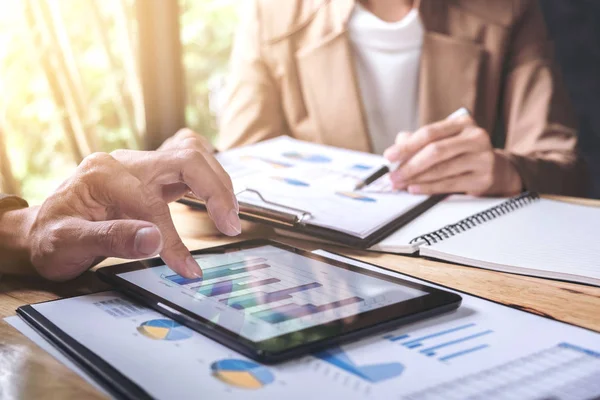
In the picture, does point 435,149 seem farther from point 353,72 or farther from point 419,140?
point 353,72

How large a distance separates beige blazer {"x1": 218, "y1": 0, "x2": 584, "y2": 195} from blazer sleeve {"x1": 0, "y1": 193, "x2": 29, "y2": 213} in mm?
826

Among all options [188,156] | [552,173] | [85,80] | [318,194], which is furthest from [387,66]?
Answer: [85,80]

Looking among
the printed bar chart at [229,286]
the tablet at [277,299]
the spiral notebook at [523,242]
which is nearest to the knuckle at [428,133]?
the spiral notebook at [523,242]

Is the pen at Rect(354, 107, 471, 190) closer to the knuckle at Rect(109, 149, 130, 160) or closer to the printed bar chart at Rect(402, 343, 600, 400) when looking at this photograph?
the knuckle at Rect(109, 149, 130, 160)

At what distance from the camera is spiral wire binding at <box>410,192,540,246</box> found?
79cm

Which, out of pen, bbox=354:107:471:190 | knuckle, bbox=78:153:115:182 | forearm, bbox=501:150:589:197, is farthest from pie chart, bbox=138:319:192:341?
forearm, bbox=501:150:589:197

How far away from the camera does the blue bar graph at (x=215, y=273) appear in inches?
24.1

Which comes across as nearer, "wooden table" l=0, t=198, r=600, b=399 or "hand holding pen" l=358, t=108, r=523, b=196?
"wooden table" l=0, t=198, r=600, b=399

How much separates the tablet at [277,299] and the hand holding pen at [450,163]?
341mm

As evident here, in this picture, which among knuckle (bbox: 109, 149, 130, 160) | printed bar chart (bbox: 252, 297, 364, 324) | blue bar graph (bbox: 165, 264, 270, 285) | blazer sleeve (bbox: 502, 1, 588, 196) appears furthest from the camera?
blazer sleeve (bbox: 502, 1, 588, 196)

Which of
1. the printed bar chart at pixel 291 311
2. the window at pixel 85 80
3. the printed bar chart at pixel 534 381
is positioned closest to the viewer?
the printed bar chart at pixel 534 381

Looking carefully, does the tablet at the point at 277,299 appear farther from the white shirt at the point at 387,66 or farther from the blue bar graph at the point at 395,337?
the white shirt at the point at 387,66

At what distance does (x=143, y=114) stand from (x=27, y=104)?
20.8 inches

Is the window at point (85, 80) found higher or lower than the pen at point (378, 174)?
higher
